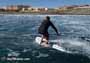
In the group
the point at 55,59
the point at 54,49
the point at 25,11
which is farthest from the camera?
the point at 25,11

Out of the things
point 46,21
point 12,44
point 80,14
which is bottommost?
point 80,14

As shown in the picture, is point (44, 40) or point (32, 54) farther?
point (44, 40)

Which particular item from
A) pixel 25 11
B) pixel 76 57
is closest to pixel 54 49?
pixel 76 57

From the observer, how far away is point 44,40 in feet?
96.1

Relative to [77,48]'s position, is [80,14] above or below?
below

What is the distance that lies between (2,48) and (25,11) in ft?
430

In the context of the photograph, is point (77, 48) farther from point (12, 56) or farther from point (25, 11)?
point (25, 11)

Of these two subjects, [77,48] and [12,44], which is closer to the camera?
[77,48]

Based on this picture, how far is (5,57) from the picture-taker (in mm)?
24375

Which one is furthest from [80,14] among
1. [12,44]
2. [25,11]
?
[12,44]

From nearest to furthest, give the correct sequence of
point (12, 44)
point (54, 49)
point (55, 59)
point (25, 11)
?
point (55, 59) → point (54, 49) → point (12, 44) → point (25, 11)

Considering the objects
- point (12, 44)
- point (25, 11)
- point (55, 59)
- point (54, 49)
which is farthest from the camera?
point (25, 11)

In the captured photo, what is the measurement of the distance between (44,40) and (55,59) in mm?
5188

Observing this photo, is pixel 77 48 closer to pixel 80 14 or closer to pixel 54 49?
pixel 54 49
